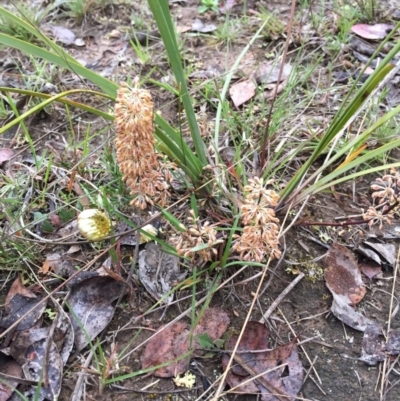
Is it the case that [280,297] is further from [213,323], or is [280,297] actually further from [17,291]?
[17,291]

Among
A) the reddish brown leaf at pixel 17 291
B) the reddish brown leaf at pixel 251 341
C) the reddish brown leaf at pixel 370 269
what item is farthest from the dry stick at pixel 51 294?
the reddish brown leaf at pixel 370 269

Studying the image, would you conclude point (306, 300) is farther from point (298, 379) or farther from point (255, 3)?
point (255, 3)

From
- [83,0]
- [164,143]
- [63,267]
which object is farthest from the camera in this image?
[83,0]

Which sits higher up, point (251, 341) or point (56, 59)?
point (56, 59)

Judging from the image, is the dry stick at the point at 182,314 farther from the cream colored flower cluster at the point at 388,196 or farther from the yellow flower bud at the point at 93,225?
the cream colored flower cluster at the point at 388,196

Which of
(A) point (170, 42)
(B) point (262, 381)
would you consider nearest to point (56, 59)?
(A) point (170, 42)

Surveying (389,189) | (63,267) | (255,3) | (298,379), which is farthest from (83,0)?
(298,379)
